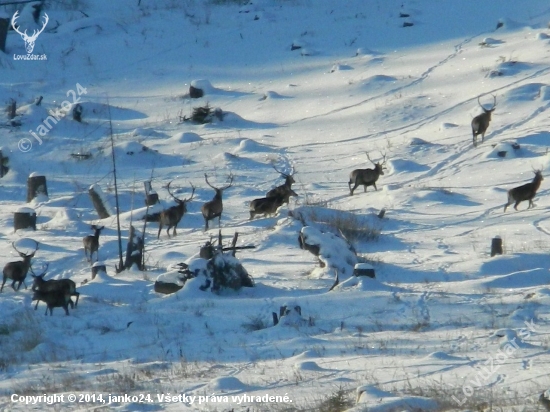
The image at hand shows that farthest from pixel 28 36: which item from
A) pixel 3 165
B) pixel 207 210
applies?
pixel 207 210

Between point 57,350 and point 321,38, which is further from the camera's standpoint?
point 321,38

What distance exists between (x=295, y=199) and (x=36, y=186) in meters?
5.43

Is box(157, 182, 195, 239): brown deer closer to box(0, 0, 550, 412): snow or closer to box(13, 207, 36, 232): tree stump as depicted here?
box(0, 0, 550, 412): snow

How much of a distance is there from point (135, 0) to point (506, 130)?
22.2 meters

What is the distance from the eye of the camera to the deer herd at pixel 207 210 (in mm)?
11977

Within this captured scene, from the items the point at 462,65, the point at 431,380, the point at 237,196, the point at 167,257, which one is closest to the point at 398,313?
the point at 431,380

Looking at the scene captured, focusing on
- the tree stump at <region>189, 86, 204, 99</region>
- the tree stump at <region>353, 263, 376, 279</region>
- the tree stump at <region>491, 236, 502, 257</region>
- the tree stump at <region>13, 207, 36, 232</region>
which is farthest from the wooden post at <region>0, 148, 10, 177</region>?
the tree stump at <region>491, 236, 502, 257</region>

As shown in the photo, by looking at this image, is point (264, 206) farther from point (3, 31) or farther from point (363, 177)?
point (3, 31)

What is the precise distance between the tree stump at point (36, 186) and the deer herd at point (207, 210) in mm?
3037

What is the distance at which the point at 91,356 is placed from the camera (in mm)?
9984

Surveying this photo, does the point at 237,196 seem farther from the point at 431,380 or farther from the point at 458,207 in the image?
the point at 431,380

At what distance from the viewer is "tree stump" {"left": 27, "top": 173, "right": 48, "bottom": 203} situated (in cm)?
2002

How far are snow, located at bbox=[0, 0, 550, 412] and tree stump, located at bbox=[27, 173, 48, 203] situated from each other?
0.79ft

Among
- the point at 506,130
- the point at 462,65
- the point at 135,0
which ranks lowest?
the point at 506,130
